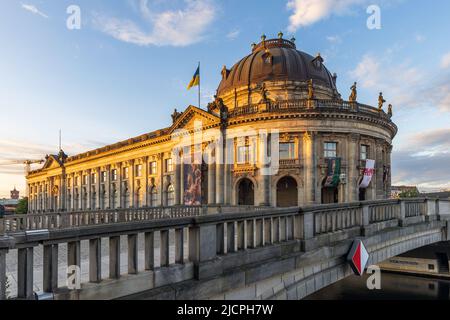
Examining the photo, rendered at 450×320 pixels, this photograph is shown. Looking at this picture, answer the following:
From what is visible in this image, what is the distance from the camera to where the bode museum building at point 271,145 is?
34438 mm

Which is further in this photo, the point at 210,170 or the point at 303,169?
the point at 210,170

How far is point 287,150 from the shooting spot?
3534 cm

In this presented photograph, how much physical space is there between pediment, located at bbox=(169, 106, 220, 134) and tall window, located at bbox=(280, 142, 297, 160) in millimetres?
8065

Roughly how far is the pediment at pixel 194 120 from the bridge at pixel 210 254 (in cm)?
2750

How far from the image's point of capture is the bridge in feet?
14.6

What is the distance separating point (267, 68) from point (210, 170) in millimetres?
16861

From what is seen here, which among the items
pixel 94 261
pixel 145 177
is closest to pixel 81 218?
pixel 94 261

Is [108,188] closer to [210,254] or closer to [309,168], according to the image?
[309,168]

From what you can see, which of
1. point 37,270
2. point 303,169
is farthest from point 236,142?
point 37,270

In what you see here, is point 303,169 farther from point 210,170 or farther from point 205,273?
point 205,273

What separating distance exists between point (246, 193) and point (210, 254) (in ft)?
112

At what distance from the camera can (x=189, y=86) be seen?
40500 mm

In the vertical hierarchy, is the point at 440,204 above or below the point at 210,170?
below

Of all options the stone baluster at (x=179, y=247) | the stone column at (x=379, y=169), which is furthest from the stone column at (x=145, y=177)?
the stone baluster at (x=179, y=247)
